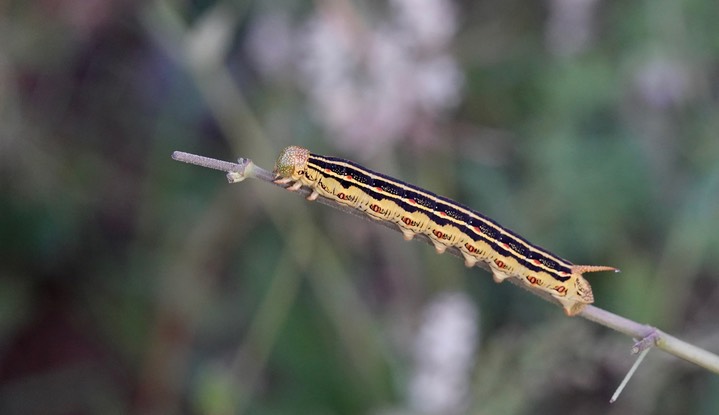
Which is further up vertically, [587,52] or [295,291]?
[587,52]

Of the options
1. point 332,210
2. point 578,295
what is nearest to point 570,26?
point 332,210

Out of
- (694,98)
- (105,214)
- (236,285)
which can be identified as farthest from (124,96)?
(694,98)

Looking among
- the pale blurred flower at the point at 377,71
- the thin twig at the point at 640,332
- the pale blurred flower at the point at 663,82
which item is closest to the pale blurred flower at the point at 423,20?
the pale blurred flower at the point at 377,71

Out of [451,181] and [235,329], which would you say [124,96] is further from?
[451,181]

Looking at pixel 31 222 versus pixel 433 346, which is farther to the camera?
pixel 31 222

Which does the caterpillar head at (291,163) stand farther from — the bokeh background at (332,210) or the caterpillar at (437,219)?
the bokeh background at (332,210)

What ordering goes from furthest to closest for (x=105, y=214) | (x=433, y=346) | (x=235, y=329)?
1. (x=105, y=214)
2. (x=235, y=329)
3. (x=433, y=346)

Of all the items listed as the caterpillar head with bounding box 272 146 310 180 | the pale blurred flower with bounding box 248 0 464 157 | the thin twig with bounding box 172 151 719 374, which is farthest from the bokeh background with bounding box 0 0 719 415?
the thin twig with bounding box 172 151 719 374

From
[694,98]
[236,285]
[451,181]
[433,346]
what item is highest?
[694,98]
